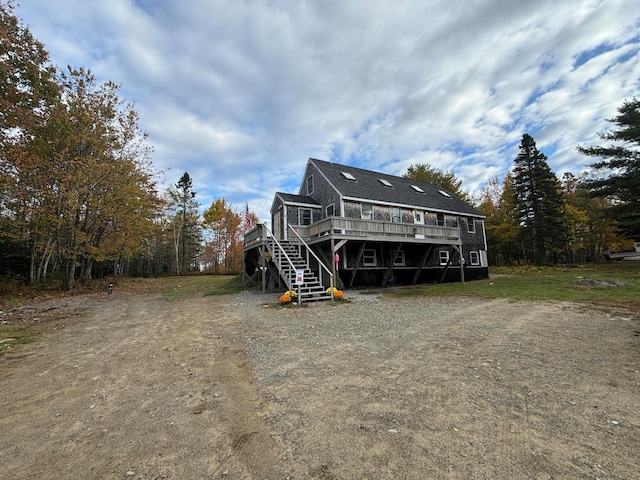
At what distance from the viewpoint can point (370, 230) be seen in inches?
585

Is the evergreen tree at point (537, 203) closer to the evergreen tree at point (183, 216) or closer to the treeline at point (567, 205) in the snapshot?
the treeline at point (567, 205)

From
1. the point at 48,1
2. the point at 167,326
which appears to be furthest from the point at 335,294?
the point at 48,1

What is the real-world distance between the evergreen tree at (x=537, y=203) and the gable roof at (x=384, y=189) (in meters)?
10.3

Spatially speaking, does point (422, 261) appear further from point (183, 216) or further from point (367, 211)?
point (183, 216)

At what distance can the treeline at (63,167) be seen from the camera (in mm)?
11070

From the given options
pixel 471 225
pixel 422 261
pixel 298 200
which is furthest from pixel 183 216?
pixel 471 225

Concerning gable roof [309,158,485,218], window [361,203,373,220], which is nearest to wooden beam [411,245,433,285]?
gable roof [309,158,485,218]

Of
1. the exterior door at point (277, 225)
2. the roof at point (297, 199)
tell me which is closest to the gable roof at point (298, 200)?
the roof at point (297, 199)

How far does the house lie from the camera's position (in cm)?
1455

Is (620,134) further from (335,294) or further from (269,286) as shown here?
(269,286)

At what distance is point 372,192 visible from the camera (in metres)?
19.0

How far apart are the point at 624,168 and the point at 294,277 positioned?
27.1 m

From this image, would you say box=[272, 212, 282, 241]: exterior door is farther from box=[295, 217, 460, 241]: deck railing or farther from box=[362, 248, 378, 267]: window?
box=[362, 248, 378, 267]: window

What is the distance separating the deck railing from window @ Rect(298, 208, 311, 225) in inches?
70.3
